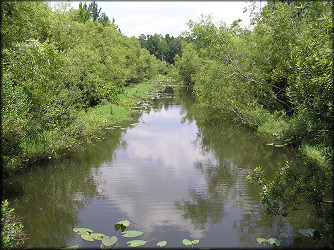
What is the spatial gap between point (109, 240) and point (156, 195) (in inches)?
115

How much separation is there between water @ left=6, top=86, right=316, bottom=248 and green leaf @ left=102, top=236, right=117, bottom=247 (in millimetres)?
212

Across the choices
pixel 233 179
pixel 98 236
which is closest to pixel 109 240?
pixel 98 236

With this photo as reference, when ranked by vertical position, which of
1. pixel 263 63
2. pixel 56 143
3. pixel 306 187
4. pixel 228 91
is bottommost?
pixel 306 187

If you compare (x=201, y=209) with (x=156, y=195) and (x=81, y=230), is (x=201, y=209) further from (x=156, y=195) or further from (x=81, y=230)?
(x=81, y=230)

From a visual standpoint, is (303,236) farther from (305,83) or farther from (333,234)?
(305,83)

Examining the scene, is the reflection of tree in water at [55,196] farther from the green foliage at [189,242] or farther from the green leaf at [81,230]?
the green foliage at [189,242]

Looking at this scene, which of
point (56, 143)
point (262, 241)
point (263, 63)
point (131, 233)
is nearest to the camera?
point (262, 241)

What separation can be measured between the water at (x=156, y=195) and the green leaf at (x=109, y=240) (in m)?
0.21

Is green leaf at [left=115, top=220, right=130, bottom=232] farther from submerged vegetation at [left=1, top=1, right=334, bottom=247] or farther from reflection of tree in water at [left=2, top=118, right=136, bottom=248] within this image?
reflection of tree in water at [left=2, top=118, right=136, bottom=248]

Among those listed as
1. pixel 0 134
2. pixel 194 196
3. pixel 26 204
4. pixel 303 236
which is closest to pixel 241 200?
pixel 194 196

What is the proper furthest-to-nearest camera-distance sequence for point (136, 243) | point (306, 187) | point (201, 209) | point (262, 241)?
point (201, 209) → point (262, 241) → point (136, 243) → point (306, 187)

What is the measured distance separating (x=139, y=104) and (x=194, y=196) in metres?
19.2

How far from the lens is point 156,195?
902 cm

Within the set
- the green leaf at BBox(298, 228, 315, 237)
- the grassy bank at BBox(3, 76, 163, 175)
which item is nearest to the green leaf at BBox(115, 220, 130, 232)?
the grassy bank at BBox(3, 76, 163, 175)
